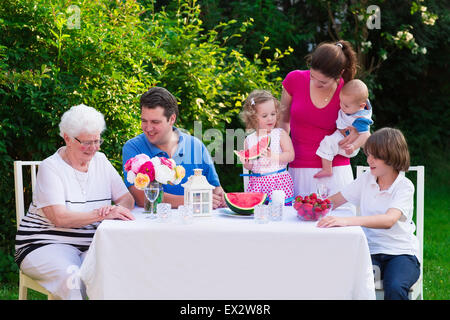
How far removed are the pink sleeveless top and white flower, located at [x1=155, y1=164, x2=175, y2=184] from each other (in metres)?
1.19

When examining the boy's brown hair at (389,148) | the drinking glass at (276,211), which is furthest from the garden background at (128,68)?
the drinking glass at (276,211)

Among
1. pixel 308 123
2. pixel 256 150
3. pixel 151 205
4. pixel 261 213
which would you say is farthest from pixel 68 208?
pixel 308 123

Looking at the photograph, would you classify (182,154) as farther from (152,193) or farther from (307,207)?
(307,207)

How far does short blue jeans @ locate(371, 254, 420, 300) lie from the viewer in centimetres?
328

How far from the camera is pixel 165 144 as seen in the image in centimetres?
407

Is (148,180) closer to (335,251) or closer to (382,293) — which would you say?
(335,251)

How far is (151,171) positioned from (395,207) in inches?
54.5

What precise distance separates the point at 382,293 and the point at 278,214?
73 centimetres

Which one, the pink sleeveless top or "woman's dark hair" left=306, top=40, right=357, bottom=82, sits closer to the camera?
"woman's dark hair" left=306, top=40, right=357, bottom=82

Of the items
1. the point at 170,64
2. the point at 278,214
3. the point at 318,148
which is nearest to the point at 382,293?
the point at 278,214

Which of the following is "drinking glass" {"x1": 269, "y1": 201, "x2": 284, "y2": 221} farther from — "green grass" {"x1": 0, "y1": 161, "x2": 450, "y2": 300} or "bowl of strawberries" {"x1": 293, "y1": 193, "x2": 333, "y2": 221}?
"green grass" {"x1": 0, "y1": 161, "x2": 450, "y2": 300}

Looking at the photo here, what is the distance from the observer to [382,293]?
3398mm

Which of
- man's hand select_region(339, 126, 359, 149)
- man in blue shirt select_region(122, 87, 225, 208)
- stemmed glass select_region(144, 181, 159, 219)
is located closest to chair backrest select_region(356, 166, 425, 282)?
man's hand select_region(339, 126, 359, 149)

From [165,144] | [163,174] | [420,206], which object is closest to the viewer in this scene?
[163,174]
